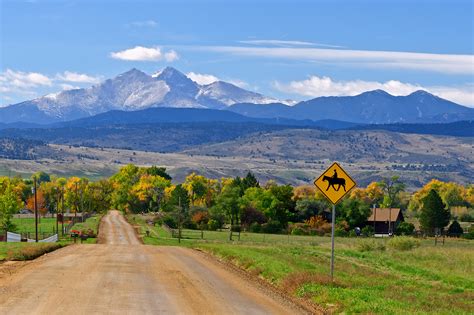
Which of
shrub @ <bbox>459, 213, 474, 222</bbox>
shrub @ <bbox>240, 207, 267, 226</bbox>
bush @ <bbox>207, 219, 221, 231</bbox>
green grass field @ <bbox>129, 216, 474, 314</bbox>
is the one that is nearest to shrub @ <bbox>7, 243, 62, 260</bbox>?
green grass field @ <bbox>129, 216, 474, 314</bbox>

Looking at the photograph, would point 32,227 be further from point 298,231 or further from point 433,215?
point 433,215

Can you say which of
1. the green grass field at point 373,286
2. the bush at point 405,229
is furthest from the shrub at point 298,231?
the green grass field at point 373,286

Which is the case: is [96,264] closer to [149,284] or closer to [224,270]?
[224,270]

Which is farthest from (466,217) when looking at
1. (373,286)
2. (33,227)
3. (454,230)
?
(373,286)

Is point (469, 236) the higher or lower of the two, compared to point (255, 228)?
higher

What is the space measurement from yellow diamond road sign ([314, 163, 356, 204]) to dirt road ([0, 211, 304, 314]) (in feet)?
13.8

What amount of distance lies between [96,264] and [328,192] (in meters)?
11.5

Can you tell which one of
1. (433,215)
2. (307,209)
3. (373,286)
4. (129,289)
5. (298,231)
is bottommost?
(298,231)

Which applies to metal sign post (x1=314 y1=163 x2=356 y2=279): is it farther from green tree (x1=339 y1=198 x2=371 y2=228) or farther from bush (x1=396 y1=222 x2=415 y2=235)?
green tree (x1=339 y1=198 x2=371 y2=228)

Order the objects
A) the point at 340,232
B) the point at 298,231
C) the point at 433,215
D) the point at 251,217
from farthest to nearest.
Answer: the point at 251,217 → the point at 433,215 → the point at 340,232 → the point at 298,231

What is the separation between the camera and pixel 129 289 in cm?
2497

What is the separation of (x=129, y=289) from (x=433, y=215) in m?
113

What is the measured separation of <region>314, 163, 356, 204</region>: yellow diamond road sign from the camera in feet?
91.7

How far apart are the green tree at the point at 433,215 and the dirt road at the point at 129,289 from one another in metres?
101
